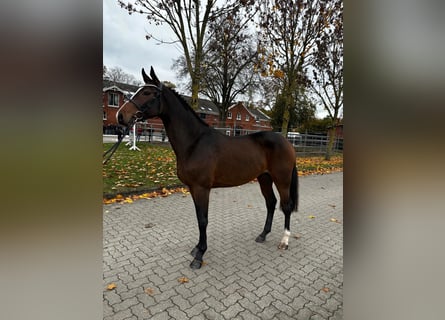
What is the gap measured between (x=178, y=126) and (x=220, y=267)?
178 cm

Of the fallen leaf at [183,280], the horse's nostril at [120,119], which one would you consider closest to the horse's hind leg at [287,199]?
the fallen leaf at [183,280]

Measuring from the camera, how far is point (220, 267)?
9.34ft

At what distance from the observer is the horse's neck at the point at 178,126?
9.39 ft

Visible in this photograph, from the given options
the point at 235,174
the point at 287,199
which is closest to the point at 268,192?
the point at 287,199

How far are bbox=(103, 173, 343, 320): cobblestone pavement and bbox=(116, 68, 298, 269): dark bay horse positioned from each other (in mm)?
305

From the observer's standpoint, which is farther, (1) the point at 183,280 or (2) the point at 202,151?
(2) the point at 202,151

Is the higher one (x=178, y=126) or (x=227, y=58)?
(x=227, y=58)

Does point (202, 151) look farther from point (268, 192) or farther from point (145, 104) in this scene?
point (268, 192)

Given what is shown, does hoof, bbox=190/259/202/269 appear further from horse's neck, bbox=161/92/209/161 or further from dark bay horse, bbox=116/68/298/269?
horse's neck, bbox=161/92/209/161

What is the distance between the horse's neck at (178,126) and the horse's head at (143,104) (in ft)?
0.48

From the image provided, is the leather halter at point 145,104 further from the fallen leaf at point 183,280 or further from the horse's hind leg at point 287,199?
the horse's hind leg at point 287,199
